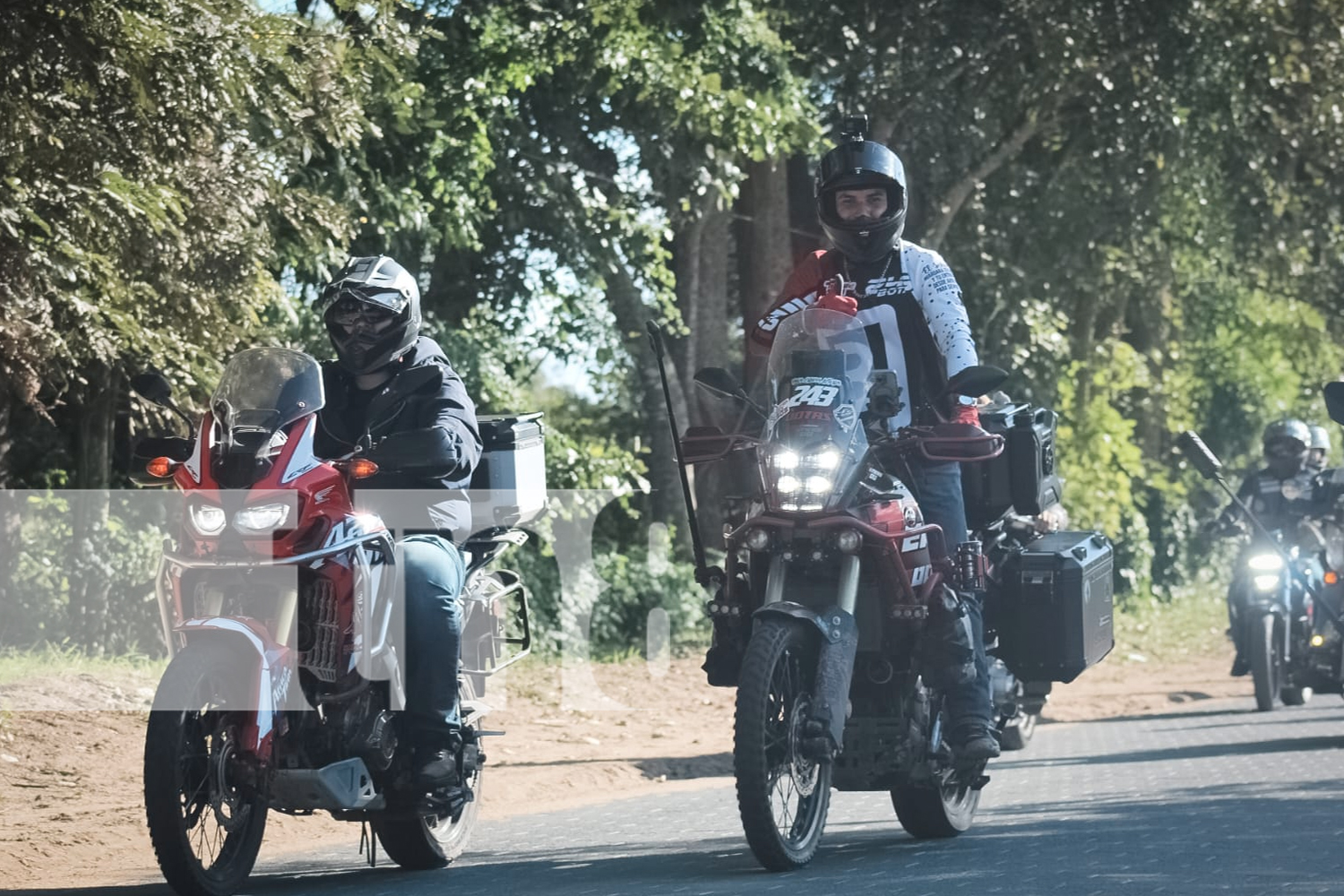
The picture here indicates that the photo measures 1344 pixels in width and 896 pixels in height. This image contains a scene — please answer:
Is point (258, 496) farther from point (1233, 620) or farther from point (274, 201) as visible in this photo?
point (1233, 620)

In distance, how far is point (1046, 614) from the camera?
8.56 m

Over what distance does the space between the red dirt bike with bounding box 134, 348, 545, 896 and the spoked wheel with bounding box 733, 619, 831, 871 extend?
112 cm

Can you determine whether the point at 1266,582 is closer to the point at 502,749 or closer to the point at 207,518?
the point at 502,749

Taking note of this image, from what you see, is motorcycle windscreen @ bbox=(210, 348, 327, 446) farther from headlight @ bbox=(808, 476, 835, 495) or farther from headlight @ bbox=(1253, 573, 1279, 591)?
A: headlight @ bbox=(1253, 573, 1279, 591)

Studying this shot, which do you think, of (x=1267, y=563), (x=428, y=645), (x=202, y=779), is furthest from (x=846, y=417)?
(x=1267, y=563)

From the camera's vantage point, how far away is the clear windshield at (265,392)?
6.67m

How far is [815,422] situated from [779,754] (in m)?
1.16

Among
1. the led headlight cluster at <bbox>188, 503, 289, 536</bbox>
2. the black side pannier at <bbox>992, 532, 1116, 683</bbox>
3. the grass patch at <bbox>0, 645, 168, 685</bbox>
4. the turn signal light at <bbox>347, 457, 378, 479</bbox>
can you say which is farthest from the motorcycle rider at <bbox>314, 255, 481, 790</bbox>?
the grass patch at <bbox>0, 645, 168, 685</bbox>

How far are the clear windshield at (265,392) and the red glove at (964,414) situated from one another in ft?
7.79

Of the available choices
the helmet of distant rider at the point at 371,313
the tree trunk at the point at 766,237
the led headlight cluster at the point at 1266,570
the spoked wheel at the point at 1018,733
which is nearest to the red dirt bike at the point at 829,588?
the helmet of distant rider at the point at 371,313

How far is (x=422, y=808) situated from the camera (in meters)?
7.11

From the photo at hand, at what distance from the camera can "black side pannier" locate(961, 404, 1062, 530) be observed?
850 centimetres

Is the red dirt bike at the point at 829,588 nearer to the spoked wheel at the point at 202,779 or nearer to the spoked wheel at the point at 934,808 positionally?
the spoked wheel at the point at 934,808

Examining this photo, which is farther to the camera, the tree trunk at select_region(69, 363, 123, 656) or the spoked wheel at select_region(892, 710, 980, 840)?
the tree trunk at select_region(69, 363, 123, 656)
